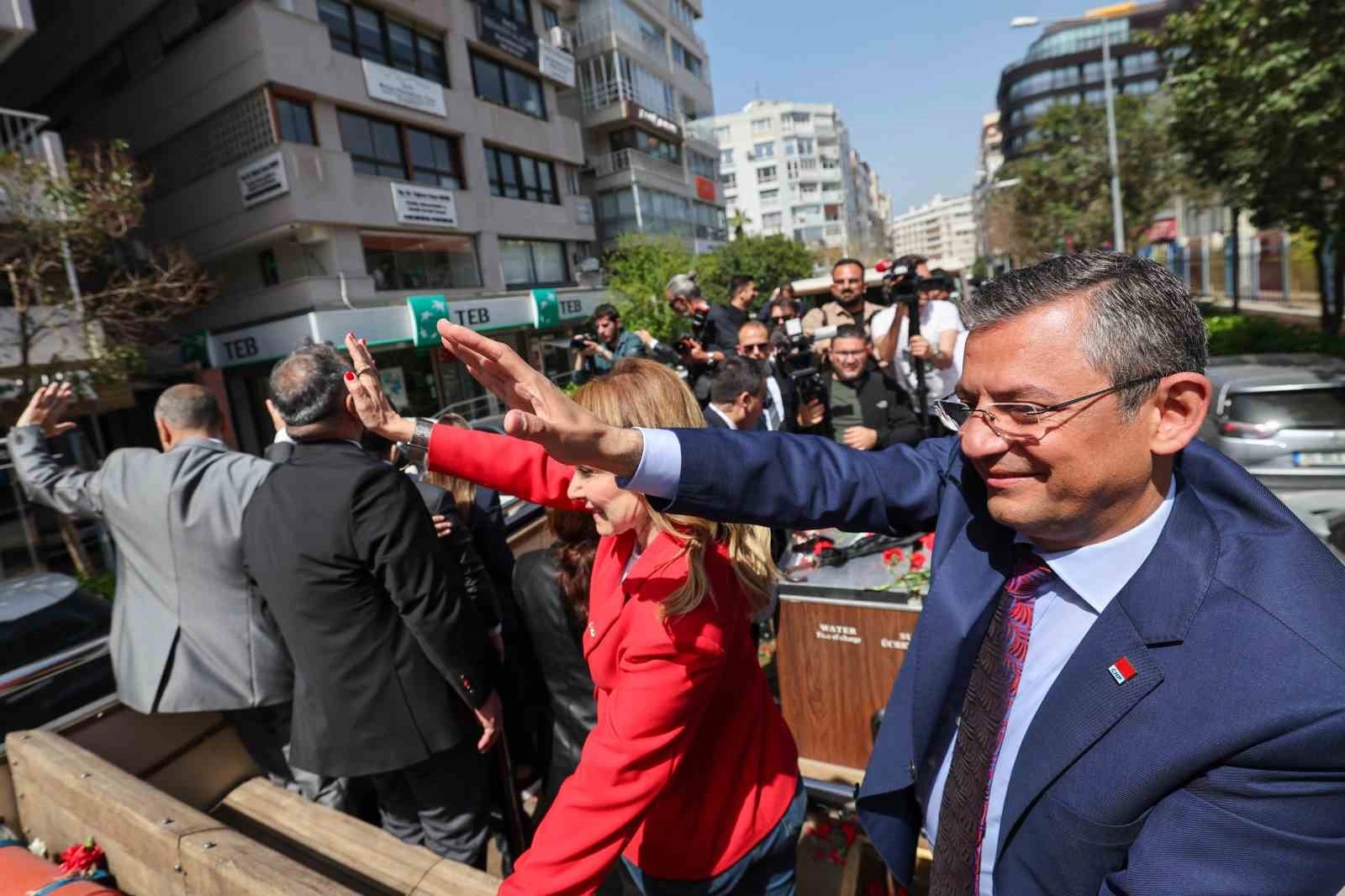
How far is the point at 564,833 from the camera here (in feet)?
4.52

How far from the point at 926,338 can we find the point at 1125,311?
3688 millimetres

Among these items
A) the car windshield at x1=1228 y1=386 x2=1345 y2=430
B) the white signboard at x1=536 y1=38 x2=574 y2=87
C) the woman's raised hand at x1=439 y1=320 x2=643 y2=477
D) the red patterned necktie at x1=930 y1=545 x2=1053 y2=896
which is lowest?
the car windshield at x1=1228 y1=386 x2=1345 y2=430

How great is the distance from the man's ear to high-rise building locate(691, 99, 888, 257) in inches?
3108

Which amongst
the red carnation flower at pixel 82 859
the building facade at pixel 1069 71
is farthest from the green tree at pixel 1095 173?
the building facade at pixel 1069 71

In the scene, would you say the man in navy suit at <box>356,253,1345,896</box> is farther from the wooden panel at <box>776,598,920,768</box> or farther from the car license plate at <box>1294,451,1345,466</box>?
the car license plate at <box>1294,451,1345,466</box>

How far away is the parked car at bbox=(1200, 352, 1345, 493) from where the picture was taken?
19.7ft

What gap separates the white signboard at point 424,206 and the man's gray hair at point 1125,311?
62.6 ft

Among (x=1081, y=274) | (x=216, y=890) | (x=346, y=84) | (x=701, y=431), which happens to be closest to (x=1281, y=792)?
(x=1081, y=274)

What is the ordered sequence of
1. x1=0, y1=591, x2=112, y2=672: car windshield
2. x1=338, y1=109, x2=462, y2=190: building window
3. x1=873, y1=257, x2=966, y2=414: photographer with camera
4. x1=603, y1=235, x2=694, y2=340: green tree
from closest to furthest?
1. x1=0, y1=591, x2=112, y2=672: car windshield
2. x1=873, y1=257, x2=966, y2=414: photographer with camera
3. x1=338, y1=109, x2=462, y2=190: building window
4. x1=603, y1=235, x2=694, y2=340: green tree

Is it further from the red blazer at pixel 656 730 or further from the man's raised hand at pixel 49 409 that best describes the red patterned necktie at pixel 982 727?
the man's raised hand at pixel 49 409

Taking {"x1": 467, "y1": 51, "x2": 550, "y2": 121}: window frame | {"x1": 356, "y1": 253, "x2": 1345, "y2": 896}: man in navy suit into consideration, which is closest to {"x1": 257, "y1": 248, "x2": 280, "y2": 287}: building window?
{"x1": 467, "y1": 51, "x2": 550, "y2": 121}: window frame

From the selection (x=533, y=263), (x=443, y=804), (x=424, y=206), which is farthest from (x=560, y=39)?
(x=443, y=804)

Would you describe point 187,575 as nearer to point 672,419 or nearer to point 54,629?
point 54,629

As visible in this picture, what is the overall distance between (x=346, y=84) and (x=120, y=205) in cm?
916
